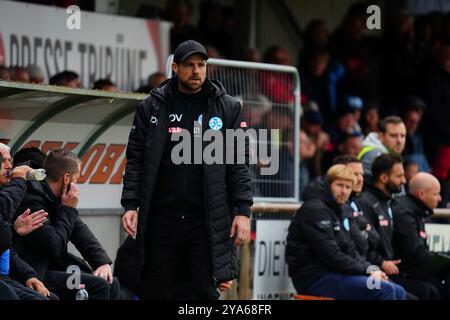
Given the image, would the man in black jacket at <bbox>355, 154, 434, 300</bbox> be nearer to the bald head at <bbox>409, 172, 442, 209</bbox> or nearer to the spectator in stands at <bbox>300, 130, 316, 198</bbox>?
the bald head at <bbox>409, 172, 442, 209</bbox>

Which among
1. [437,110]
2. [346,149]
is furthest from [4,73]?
[437,110]

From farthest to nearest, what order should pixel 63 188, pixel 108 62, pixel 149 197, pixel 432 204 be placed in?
pixel 108 62, pixel 432 204, pixel 63 188, pixel 149 197

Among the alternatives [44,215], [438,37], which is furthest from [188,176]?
[438,37]

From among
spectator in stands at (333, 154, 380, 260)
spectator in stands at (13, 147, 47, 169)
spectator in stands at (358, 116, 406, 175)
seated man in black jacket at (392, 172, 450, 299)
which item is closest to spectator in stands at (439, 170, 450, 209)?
spectator in stands at (358, 116, 406, 175)

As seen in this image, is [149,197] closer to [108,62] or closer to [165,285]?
[165,285]

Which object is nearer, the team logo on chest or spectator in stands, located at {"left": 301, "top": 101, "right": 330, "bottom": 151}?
the team logo on chest

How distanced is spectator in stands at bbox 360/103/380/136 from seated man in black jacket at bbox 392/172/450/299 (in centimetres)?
264

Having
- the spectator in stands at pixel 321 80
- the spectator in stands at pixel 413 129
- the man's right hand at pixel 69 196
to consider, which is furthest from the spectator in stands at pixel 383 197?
the man's right hand at pixel 69 196

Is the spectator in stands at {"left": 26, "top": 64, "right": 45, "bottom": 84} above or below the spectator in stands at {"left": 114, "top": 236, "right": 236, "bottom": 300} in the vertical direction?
above

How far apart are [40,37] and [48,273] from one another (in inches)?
155

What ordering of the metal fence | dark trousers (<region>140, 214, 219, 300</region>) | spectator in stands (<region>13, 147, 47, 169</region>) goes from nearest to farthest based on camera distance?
dark trousers (<region>140, 214, 219, 300</region>) < spectator in stands (<region>13, 147, 47, 169</region>) < the metal fence

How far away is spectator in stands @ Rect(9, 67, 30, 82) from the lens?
1042 cm

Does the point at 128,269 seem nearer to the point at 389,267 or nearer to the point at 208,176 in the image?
the point at 208,176

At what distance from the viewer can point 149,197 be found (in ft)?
24.3
